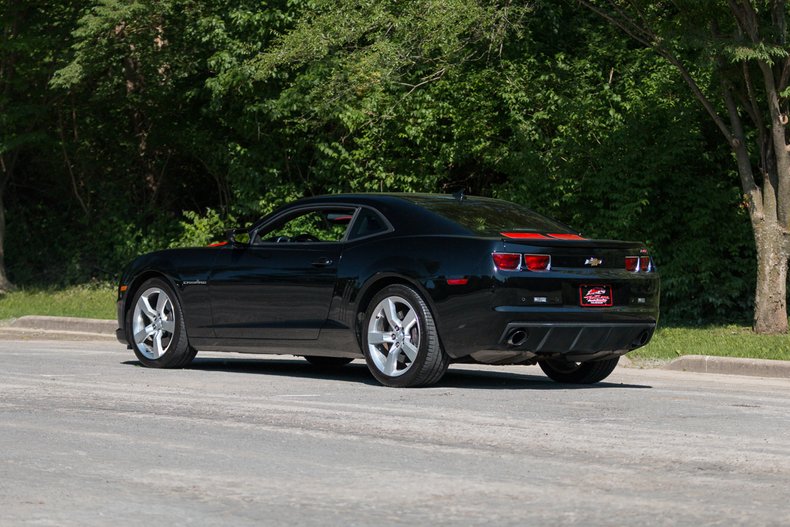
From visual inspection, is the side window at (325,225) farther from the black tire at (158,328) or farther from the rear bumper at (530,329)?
the rear bumper at (530,329)

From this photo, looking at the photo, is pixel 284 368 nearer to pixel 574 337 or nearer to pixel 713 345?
pixel 574 337

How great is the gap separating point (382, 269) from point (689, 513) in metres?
5.13

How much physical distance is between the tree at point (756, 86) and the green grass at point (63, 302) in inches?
350

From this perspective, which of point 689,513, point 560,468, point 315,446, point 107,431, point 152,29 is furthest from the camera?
point 152,29

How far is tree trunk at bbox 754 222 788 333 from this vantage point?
1766 centimetres

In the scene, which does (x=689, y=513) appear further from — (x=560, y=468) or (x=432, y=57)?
(x=432, y=57)

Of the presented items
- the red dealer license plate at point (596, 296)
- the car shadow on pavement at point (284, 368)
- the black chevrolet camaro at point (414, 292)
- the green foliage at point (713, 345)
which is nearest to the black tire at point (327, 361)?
the car shadow on pavement at point (284, 368)

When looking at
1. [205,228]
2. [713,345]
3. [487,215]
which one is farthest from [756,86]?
[205,228]

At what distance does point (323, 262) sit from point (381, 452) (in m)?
3.90

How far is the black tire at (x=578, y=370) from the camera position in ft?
37.8

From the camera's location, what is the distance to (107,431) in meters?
8.07

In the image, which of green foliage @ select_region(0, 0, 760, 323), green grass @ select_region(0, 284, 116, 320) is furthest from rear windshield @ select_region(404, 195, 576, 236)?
green grass @ select_region(0, 284, 116, 320)

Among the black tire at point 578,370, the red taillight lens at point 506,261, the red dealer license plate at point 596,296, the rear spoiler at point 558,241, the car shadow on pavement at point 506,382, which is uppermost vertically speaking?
the rear spoiler at point 558,241

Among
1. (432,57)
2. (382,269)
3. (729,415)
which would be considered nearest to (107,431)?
(382,269)
